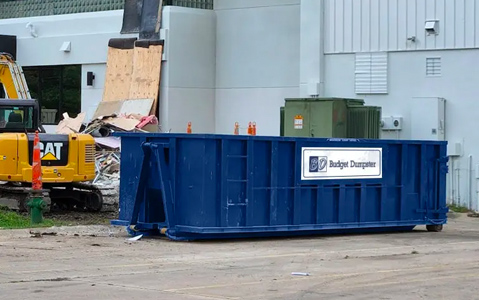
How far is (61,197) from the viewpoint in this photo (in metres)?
21.8

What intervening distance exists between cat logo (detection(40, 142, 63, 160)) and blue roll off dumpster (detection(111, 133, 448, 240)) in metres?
3.70

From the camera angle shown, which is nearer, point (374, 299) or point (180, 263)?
point (374, 299)

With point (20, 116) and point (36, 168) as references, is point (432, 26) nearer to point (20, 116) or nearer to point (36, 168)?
point (20, 116)

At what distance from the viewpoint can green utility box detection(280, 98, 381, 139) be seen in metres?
24.2

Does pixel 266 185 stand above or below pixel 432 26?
below

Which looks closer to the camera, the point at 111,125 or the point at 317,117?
the point at 317,117

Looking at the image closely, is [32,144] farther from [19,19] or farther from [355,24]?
[19,19]

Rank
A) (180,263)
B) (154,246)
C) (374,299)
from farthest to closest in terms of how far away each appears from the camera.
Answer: (154,246)
(180,263)
(374,299)

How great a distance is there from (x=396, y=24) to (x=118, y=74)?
9400 mm

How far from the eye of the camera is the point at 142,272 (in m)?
12.9

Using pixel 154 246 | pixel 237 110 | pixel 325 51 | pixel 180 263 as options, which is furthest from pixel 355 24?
pixel 180 263

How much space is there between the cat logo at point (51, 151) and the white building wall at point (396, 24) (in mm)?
8531

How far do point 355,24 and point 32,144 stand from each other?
9407mm

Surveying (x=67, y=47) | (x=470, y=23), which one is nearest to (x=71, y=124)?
(x=67, y=47)
